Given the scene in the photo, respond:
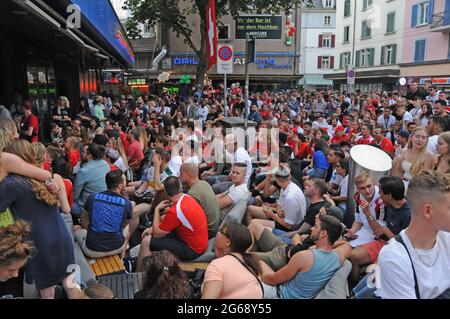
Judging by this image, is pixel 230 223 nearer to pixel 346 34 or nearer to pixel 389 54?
pixel 389 54

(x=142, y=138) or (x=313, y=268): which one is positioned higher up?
(x=142, y=138)

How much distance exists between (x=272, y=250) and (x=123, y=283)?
145 cm

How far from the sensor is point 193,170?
5.08 metres

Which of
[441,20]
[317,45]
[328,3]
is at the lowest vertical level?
[441,20]

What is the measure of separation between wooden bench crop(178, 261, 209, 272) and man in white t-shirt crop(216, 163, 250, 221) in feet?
3.61

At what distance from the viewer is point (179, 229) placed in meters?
4.19

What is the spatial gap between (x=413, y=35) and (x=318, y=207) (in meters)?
32.1

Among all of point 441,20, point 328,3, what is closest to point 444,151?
point 441,20

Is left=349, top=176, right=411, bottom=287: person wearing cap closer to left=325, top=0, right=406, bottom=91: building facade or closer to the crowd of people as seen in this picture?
the crowd of people

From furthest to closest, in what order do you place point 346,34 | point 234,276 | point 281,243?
point 346,34 < point 281,243 < point 234,276

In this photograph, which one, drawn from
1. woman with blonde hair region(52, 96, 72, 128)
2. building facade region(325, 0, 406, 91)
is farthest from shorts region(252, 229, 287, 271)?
building facade region(325, 0, 406, 91)

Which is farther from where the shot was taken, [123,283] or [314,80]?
[314,80]

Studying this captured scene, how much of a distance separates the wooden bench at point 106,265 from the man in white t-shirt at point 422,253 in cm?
262

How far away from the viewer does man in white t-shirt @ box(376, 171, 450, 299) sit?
2.10 metres
